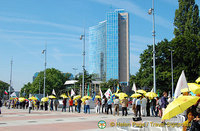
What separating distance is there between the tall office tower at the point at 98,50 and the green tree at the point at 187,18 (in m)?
96.4

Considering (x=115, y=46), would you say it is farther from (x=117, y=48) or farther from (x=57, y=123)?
(x=57, y=123)

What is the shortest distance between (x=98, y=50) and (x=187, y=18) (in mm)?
103812

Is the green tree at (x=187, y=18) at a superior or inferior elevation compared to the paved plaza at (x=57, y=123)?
superior

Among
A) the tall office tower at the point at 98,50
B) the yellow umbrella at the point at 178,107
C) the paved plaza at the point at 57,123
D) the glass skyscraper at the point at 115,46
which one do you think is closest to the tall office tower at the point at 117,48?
the glass skyscraper at the point at 115,46

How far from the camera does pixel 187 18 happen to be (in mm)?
47375

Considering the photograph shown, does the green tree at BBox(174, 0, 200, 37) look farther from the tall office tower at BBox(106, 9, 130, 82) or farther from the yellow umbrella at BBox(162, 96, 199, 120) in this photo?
the tall office tower at BBox(106, 9, 130, 82)

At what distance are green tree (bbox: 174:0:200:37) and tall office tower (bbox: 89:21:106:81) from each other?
96.4 meters

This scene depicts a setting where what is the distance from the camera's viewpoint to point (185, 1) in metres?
48.9

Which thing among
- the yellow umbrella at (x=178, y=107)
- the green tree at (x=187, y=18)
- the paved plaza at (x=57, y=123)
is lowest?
the paved plaza at (x=57, y=123)

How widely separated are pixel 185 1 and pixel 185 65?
1606cm

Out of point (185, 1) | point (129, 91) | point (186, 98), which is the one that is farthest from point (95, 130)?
point (129, 91)

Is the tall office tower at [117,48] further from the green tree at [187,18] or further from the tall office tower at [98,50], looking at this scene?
the green tree at [187,18]

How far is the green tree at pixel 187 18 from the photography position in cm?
4638

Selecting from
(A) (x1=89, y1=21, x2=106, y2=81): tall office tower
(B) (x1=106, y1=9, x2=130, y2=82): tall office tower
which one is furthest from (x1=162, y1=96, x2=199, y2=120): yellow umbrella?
(A) (x1=89, y1=21, x2=106, y2=81): tall office tower
